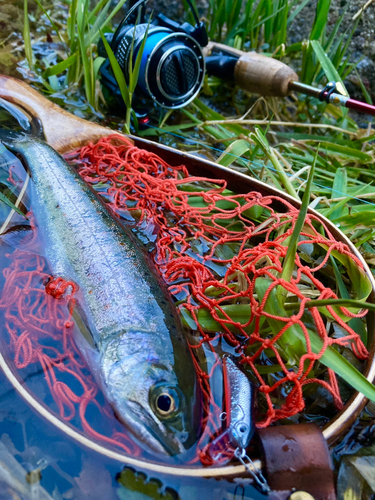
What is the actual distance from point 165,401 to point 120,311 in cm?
37

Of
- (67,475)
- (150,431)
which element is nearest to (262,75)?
(150,431)

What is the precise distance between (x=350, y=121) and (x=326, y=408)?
10.3 feet

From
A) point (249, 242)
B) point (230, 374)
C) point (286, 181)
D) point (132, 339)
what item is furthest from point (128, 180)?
point (230, 374)

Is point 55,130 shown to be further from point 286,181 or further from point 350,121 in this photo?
point 350,121

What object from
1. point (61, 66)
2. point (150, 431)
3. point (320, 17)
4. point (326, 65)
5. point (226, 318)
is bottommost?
point (150, 431)

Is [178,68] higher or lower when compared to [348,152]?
higher

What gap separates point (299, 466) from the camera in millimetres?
1053

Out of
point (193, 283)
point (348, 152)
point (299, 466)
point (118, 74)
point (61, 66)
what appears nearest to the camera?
point (299, 466)

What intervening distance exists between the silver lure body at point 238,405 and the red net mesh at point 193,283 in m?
0.04

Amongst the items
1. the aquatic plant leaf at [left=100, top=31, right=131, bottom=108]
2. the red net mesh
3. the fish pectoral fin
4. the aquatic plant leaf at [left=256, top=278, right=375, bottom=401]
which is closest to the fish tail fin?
the red net mesh

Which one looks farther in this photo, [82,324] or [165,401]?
[82,324]

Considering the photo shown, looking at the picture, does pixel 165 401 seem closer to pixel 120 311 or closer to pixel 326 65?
pixel 120 311

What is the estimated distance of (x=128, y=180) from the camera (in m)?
2.23

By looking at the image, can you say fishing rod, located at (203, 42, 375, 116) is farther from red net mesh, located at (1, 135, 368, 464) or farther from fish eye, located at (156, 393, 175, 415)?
fish eye, located at (156, 393, 175, 415)
